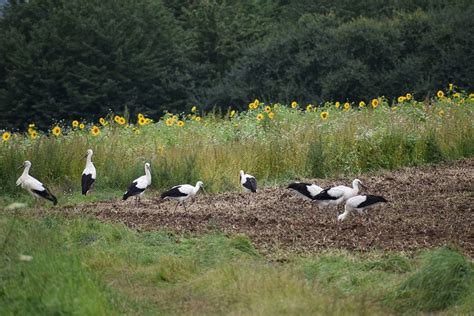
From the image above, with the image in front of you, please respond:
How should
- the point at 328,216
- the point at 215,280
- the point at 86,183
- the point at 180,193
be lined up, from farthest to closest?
the point at 86,183 < the point at 180,193 < the point at 328,216 < the point at 215,280

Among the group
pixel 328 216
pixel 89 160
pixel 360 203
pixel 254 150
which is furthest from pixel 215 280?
pixel 254 150

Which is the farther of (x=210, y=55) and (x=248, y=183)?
(x=210, y=55)

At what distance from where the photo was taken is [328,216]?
1305 centimetres

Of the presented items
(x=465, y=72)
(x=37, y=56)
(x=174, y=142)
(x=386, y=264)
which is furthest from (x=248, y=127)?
(x=37, y=56)

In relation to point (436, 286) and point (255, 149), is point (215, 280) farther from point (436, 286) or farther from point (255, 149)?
point (255, 149)

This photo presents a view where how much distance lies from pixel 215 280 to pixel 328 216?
4.32 m

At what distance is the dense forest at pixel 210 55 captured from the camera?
4134cm

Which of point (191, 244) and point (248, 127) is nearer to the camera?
point (191, 244)

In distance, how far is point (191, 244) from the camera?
11055 mm

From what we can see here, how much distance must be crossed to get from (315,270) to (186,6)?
48.6m

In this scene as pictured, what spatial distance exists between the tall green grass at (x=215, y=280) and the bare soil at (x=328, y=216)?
833 mm

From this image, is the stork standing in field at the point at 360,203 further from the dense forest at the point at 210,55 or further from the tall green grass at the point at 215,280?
the dense forest at the point at 210,55

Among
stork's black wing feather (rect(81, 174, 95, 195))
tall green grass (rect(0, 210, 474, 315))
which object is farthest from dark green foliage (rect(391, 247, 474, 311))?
stork's black wing feather (rect(81, 174, 95, 195))

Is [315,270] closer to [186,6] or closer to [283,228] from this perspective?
[283,228]
